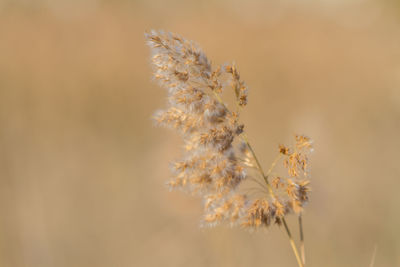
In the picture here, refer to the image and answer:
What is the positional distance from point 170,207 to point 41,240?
943 millimetres

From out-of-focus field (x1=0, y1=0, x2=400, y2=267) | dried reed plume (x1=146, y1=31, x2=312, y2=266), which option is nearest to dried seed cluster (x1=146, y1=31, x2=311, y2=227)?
dried reed plume (x1=146, y1=31, x2=312, y2=266)

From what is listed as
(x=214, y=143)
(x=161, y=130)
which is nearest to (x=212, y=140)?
(x=214, y=143)

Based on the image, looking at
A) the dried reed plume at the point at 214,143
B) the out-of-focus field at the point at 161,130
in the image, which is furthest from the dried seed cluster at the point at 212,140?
the out-of-focus field at the point at 161,130

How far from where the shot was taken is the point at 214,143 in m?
1.19

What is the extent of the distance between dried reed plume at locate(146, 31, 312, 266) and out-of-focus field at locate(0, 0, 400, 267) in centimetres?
117

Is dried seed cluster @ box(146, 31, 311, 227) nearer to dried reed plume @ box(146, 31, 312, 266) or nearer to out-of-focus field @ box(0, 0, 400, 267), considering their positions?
dried reed plume @ box(146, 31, 312, 266)

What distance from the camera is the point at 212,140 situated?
119cm

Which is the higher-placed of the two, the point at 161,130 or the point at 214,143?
the point at 161,130

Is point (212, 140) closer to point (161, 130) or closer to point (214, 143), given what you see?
point (214, 143)

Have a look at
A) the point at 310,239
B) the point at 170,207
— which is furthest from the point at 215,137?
the point at 310,239

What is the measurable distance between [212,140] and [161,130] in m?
5.11

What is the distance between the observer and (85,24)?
9266 mm

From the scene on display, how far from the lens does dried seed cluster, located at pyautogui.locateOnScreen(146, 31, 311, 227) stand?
1.19 m

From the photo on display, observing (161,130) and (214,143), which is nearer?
(214,143)
